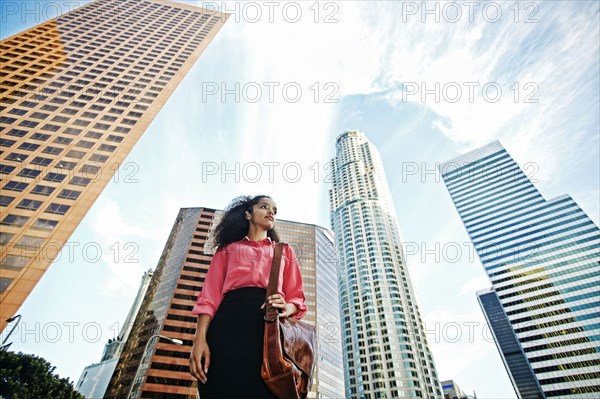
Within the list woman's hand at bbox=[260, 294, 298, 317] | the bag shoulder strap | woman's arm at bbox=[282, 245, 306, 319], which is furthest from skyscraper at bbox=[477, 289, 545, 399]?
woman's hand at bbox=[260, 294, 298, 317]

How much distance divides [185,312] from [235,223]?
213ft

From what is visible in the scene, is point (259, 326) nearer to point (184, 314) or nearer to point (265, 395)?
point (265, 395)

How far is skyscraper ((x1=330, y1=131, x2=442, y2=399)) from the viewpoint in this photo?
8100 cm

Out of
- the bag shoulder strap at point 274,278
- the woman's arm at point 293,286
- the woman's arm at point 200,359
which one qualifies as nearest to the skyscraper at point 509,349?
the woman's arm at point 293,286

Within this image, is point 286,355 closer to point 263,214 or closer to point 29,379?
point 263,214

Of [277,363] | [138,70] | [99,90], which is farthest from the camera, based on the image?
[138,70]

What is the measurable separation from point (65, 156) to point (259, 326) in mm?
47274

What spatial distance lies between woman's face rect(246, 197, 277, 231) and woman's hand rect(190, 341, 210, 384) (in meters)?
1.57

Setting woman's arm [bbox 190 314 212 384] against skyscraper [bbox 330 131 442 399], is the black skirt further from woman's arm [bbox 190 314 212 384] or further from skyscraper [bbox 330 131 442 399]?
skyscraper [bbox 330 131 442 399]

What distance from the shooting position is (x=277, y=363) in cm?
203

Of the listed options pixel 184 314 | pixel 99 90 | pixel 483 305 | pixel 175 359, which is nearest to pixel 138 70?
pixel 99 90

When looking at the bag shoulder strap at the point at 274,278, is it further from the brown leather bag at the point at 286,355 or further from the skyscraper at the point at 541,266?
the skyscraper at the point at 541,266

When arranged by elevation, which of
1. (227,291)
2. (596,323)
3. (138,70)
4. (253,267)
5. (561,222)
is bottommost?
(227,291)

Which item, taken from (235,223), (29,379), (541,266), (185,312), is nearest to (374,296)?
(541,266)
